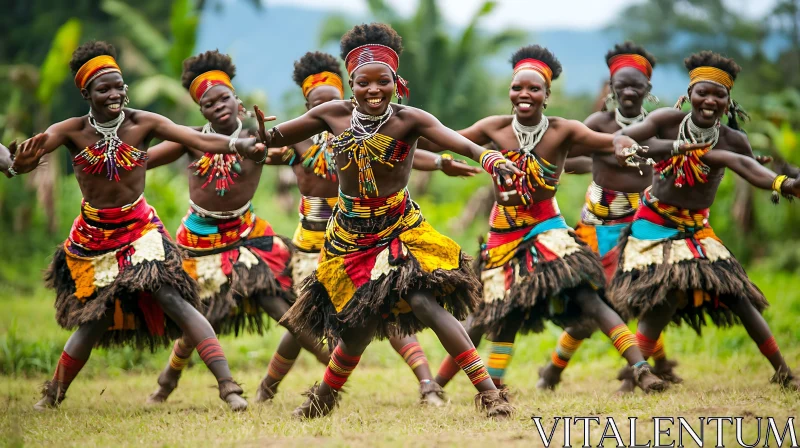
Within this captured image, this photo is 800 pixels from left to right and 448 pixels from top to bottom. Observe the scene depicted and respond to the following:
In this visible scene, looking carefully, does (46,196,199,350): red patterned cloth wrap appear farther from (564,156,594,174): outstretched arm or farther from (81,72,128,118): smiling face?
(564,156,594,174): outstretched arm

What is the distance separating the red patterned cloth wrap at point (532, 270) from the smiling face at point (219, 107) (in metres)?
2.16

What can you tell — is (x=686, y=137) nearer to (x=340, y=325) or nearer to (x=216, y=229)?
(x=340, y=325)

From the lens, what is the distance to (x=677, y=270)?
20.5ft

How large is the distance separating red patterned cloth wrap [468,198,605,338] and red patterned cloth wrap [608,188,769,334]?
0.36 metres

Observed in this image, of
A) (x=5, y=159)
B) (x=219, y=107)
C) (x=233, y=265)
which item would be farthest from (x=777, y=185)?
(x=5, y=159)

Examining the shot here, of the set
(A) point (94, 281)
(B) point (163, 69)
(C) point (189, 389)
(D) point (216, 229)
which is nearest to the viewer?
(A) point (94, 281)

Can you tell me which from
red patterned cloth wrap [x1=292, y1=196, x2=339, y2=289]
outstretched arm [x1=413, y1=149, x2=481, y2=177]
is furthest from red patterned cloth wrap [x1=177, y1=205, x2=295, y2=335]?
outstretched arm [x1=413, y1=149, x2=481, y2=177]

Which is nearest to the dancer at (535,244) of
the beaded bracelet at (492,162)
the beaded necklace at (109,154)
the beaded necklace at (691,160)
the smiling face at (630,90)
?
the beaded necklace at (691,160)

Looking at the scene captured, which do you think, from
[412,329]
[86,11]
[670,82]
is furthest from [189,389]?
[670,82]

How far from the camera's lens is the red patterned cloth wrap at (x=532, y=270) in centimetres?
612

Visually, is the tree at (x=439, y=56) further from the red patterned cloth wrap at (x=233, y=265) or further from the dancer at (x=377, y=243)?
the dancer at (x=377, y=243)

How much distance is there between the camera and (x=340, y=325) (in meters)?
5.50

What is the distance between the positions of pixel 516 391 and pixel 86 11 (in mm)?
19084

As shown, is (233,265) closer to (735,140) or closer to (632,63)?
(632,63)
